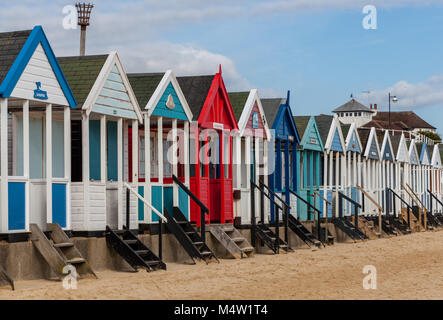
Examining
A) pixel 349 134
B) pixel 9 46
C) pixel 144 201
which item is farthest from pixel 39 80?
pixel 349 134

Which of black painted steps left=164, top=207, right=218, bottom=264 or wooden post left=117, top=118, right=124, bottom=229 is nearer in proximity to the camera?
wooden post left=117, top=118, right=124, bottom=229

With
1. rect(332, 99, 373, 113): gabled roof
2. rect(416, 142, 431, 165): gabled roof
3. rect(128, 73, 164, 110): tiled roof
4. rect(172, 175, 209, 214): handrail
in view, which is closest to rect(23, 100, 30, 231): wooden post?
rect(128, 73, 164, 110): tiled roof

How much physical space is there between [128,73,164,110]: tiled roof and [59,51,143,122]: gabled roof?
2.91 ft

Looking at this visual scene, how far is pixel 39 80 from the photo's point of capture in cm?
1398

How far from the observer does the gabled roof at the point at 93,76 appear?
15409 mm

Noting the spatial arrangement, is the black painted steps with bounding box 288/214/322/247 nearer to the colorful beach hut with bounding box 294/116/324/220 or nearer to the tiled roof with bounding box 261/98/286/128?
the colorful beach hut with bounding box 294/116/324/220

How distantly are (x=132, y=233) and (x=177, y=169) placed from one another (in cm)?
341

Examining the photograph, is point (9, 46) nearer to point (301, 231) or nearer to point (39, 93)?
point (39, 93)

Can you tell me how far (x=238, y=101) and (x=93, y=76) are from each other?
23.2 ft

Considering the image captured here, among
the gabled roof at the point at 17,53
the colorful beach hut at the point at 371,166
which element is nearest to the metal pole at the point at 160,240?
the gabled roof at the point at 17,53

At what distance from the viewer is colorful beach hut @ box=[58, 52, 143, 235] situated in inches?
601

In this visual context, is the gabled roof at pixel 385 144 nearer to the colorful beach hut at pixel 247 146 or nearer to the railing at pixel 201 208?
the colorful beach hut at pixel 247 146
